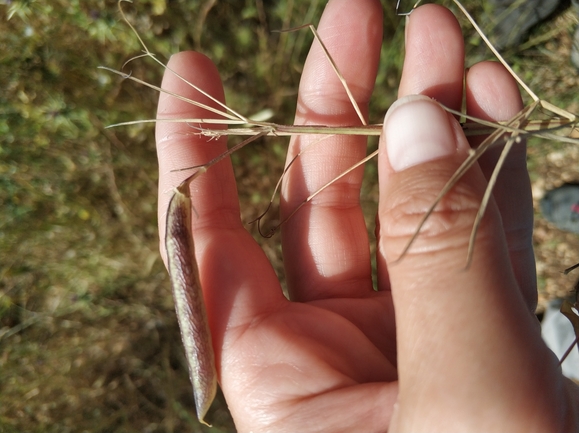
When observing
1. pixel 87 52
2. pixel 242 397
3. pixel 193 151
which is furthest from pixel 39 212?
pixel 242 397

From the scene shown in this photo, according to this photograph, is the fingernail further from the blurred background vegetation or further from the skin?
the blurred background vegetation

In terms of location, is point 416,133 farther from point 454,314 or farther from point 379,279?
point 379,279

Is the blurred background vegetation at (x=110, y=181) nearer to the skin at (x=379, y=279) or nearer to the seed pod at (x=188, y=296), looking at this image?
the skin at (x=379, y=279)

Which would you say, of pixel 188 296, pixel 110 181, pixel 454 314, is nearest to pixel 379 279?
pixel 454 314

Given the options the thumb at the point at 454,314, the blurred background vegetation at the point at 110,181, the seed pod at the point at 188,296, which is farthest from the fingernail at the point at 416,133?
the blurred background vegetation at the point at 110,181

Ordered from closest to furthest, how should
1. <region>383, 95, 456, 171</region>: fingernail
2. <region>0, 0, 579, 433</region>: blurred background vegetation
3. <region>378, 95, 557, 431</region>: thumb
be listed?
<region>378, 95, 557, 431</region>: thumb, <region>383, 95, 456, 171</region>: fingernail, <region>0, 0, 579, 433</region>: blurred background vegetation

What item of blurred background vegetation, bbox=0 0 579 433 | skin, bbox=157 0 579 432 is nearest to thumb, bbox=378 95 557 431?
skin, bbox=157 0 579 432
